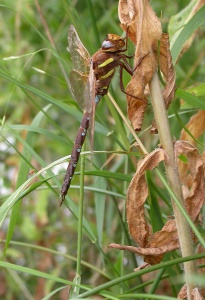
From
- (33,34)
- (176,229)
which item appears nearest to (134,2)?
(176,229)

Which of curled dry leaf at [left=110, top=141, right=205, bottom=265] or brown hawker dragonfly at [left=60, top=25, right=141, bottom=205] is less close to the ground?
brown hawker dragonfly at [left=60, top=25, right=141, bottom=205]

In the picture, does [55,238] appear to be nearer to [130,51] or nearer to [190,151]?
[130,51]

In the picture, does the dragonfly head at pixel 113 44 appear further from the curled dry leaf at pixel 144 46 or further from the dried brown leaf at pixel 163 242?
the dried brown leaf at pixel 163 242

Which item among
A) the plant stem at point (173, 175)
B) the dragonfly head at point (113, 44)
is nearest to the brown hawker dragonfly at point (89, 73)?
the dragonfly head at point (113, 44)

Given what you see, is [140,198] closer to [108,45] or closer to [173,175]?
[173,175]

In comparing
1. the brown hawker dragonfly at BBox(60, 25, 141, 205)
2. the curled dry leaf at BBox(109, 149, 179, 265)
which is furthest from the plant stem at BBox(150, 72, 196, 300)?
the brown hawker dragonfly at BBox(60, 25, 141, 205)

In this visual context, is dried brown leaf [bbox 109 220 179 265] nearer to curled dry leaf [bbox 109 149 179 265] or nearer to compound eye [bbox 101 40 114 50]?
curled dry leaf [bbox 109 149 179 265]
